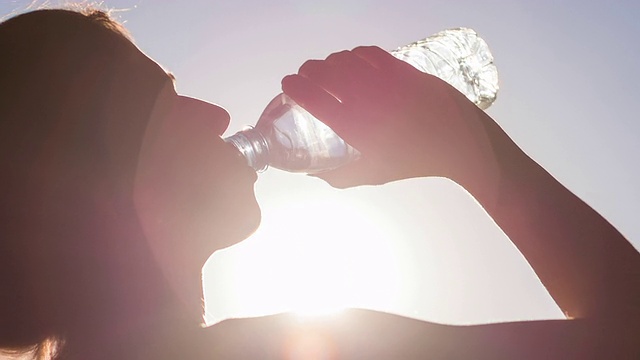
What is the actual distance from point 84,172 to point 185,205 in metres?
0.24

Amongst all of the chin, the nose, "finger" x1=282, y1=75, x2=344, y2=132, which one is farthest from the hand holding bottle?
the chin

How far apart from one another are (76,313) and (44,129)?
1.33 feet

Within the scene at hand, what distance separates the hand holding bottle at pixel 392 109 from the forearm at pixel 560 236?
5 cm

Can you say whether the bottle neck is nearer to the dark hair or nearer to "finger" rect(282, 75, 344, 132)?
the dark hair

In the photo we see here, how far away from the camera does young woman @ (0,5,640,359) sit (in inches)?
38.3

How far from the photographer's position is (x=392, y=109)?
1.26 m

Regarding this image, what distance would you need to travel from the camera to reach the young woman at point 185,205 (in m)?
0.97

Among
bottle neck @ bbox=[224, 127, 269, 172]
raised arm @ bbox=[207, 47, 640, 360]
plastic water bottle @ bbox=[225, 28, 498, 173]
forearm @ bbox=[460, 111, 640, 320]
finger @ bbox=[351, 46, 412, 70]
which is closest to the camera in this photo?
raised arm @ bbox=[207, 47, 640, 360]

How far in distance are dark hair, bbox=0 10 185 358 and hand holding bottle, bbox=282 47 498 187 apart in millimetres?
427

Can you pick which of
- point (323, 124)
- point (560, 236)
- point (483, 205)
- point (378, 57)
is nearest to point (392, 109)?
point (378, 57)

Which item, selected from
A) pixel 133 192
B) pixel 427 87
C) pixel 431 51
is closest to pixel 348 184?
pixel 427 87

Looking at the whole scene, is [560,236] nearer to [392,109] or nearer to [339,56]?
[392,109]

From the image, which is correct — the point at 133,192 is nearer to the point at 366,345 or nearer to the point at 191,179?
the point at 191,179

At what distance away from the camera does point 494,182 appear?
4.09 feet
